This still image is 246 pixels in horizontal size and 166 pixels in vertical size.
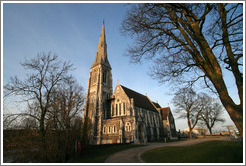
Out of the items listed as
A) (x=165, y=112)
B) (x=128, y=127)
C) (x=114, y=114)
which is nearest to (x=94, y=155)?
(x=128, y=127)

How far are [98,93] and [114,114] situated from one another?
6.91m

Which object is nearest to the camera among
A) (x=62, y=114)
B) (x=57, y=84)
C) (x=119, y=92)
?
(x=62, y=114)

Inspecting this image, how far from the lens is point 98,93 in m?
33.7

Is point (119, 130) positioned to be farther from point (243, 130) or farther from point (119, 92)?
point (243, 130)

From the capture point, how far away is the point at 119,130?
26.0m

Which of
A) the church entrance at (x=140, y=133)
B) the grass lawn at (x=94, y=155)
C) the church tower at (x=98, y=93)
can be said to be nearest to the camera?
the grass lawn at (x=94, y=155)

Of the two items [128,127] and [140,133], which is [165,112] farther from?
[128,127]

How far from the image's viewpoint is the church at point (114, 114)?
26203 millimetres

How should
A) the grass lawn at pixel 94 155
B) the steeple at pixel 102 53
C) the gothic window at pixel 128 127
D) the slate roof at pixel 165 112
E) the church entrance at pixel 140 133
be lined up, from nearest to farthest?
the grass lawn at pixel 94 155 < the gothic window at pixel 128 127 < the church entrance at pixel 140 133 < the steeple at pixel 102 53 < the slate roof at pixel 165 112

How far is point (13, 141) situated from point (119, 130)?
19524mm

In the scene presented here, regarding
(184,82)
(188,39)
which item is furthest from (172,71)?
(188,39)

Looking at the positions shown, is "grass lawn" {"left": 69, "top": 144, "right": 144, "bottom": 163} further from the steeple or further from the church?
the steeple

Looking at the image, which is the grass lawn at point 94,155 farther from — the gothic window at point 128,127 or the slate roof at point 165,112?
the slate roof at point 165,112

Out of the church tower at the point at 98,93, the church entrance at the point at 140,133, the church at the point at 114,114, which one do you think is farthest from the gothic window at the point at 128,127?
the church tower at the point at 98,93
